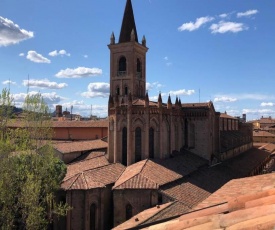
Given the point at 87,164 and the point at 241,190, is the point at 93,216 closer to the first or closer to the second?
the point at 87,164

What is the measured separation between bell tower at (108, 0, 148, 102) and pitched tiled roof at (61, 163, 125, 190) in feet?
58.2

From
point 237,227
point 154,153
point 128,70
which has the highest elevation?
point 128,70

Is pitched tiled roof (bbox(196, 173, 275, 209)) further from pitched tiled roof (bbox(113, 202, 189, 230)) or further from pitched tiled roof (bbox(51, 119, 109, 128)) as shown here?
pitched tiled roof (bbox(51, 119, 109, 128))

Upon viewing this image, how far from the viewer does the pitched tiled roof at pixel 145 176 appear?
2388 cm

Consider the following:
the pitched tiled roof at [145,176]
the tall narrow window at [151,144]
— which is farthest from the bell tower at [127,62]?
A: the pitched tiled roof at [145,176]

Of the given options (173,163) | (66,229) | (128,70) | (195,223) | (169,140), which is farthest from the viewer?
(128,70)

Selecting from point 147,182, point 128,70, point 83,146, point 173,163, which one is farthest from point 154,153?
point 128,70

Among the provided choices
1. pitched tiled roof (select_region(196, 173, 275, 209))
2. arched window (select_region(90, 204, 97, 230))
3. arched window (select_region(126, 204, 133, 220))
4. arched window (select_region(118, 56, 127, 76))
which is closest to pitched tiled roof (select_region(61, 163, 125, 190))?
arched window (select_region(90, 204, 97, 230))

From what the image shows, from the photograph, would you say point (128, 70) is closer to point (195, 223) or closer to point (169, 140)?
point (169, 140)

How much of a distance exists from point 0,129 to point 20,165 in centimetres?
302

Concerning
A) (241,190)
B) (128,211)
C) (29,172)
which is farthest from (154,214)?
(29,172)

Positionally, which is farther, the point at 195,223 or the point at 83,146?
the point at 83,146

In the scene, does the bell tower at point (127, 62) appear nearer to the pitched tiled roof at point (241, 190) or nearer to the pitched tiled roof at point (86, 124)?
the pitched tiled roof at point (86, 124)

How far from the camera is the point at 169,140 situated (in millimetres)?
33719
